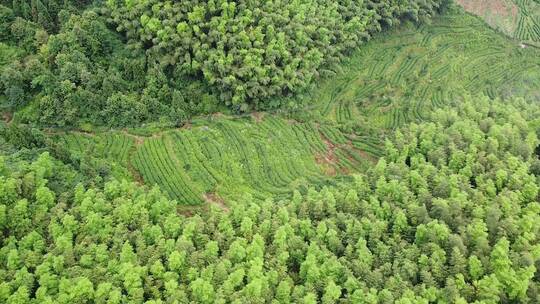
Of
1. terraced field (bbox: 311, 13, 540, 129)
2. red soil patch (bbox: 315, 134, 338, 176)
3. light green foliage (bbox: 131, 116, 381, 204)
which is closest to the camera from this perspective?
light green foliage (bbox: 131, 116, 381, 204)

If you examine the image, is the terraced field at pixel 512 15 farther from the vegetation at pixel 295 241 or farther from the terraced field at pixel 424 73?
the vegetation at pixel 295 241

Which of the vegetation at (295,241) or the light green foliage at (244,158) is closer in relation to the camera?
the vegetation at (295,241)

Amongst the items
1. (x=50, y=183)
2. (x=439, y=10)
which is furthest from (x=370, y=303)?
(x=439, y=10)

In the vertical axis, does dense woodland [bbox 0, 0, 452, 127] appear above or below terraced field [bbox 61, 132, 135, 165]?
above

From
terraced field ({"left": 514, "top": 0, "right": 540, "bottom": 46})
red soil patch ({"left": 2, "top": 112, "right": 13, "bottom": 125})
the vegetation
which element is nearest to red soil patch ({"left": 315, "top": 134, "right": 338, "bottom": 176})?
the vegetation

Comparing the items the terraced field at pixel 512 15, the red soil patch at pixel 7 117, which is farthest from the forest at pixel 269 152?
the red soil patch at pixel 7 117

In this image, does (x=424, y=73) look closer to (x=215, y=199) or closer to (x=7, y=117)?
(x=215, y=199)

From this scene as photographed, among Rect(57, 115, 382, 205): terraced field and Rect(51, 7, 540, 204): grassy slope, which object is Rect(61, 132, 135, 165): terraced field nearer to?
Rect(57, 115, 382, 205): terraced field
